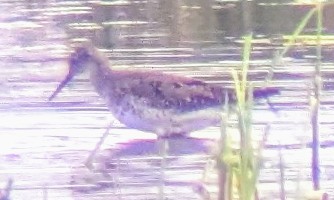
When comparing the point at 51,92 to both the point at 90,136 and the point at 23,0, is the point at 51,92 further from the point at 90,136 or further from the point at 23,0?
the point at 23,0

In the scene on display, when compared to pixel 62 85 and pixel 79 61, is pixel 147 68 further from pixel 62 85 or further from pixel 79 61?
pixel 62 85

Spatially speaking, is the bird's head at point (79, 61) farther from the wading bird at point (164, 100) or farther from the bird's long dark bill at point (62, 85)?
the wading bird at point (164, 100)

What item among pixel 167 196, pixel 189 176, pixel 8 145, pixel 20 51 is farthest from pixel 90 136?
pixel 20 51

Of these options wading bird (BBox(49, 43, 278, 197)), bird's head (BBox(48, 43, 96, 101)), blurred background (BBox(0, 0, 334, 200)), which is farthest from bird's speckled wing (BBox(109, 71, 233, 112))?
bird's head (BBox(48, 43, 96, 101))

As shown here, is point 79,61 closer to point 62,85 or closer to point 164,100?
point 62,85

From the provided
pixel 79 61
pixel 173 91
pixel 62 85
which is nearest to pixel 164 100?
pixel 173 91

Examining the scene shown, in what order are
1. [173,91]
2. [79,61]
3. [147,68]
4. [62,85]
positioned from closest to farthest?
1. [173,91]
2. [62,85]
3. [79,61]
4. [147,68]

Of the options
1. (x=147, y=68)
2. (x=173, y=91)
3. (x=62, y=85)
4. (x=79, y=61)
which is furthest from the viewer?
(x=147, y=68)

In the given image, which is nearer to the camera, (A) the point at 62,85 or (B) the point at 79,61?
(A) the point at 62,85
